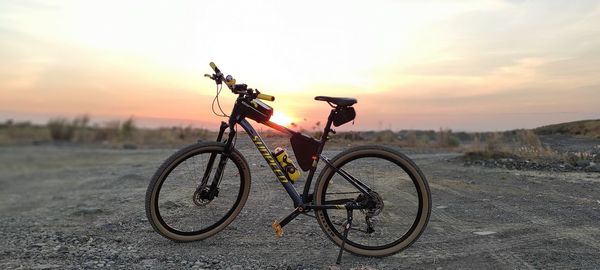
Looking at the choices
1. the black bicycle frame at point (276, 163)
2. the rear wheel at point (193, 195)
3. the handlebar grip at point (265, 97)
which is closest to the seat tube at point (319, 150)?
the black bicycle frame at point (276, 163)

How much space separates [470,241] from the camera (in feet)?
14.9

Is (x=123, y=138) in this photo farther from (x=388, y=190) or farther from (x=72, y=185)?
(x=388, y=190)

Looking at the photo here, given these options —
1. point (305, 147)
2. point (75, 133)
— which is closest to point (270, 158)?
point (305, 147)

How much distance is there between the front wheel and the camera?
407 cm

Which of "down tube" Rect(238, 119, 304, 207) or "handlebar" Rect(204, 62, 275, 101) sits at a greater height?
"handlebar" Rect(204, 62, 275, 101)

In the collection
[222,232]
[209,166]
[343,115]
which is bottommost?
[222,232]

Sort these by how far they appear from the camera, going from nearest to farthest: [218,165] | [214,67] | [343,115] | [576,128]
→ [343,115]
[214,67]
[218,165]
[576,128]

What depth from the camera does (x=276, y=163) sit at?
14.0ft

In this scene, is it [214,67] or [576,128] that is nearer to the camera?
[214,67]

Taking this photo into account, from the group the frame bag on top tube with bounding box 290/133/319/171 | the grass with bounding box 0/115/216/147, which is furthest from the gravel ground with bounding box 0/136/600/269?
the frame bag on top tube with bounding box 290/133/319/171

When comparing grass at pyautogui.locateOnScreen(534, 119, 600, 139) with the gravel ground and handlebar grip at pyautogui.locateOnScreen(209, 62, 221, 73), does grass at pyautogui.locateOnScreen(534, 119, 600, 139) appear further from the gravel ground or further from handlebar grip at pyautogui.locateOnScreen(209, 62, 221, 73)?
handlebar grip at pyautogui.locateOnScreen(209, 62, 221, 73)

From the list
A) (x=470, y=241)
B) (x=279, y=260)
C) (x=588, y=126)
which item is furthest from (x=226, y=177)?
(x=588, y=126)

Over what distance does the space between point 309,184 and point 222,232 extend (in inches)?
49.2

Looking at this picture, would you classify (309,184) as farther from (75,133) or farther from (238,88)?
(75,133)
